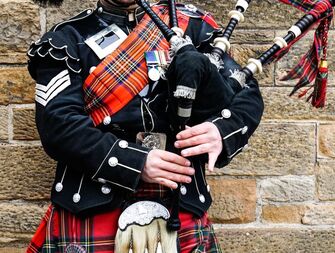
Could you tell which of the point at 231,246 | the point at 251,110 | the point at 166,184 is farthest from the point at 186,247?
the point at 231,246

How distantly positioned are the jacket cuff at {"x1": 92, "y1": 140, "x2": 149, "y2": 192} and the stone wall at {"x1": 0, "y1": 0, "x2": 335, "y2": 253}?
1.08 meters

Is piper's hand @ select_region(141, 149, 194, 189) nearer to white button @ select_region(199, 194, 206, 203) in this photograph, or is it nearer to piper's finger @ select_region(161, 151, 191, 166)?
piper's finger @ select_region(161, 151, 191, 166)

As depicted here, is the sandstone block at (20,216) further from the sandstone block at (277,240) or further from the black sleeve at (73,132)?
the black sleeve at (73,132)

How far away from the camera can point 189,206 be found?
234 centimetres

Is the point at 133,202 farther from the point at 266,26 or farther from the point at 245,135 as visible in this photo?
the point at 266,26

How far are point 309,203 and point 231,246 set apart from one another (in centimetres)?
42

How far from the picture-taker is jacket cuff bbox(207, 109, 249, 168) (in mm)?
2244

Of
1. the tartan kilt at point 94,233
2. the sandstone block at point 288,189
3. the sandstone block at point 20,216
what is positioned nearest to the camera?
the tartan kilt at point 94,233

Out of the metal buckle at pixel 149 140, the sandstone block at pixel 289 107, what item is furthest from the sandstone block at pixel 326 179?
the metal buckle at pixel 149 140

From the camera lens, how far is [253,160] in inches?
131

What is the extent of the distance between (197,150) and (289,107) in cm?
125

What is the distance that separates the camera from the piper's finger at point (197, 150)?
217cm

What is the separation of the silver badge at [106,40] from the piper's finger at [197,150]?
0.42 m

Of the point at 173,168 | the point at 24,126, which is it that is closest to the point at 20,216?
the point at 24,126
